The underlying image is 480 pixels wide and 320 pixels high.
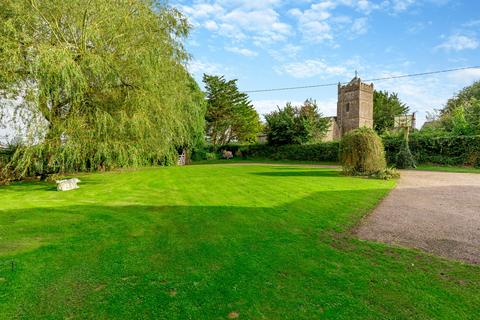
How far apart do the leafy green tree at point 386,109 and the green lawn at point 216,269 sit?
47742 millimetres

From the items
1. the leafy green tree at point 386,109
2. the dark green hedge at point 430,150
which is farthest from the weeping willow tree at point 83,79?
the leafy green tree at point 386,109

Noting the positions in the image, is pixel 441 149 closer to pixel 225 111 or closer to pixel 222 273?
pixel 222 273

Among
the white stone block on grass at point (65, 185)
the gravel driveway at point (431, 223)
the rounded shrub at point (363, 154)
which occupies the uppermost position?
the rounded shrub at point (363, 154)

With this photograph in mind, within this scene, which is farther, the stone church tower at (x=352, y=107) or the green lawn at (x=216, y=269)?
the stone church tower at (x=352, y=107)

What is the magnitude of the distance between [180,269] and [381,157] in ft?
41.4

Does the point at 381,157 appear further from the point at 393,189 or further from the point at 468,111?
the point at 468,111

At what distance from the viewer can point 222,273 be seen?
10.7 ft

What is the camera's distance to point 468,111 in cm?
2566

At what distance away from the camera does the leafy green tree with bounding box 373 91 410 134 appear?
4772 cm

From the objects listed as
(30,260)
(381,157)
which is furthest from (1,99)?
(381,157)

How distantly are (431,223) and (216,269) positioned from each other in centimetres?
436

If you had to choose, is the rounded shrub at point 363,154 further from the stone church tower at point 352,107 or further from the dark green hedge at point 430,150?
the stone church tower at point 352,107

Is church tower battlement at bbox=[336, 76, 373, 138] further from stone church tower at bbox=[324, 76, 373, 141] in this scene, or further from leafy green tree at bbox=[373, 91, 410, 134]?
leafy green tree at bbox=[373, 91, 410, 134]

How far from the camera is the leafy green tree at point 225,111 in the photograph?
38906 millimetres
